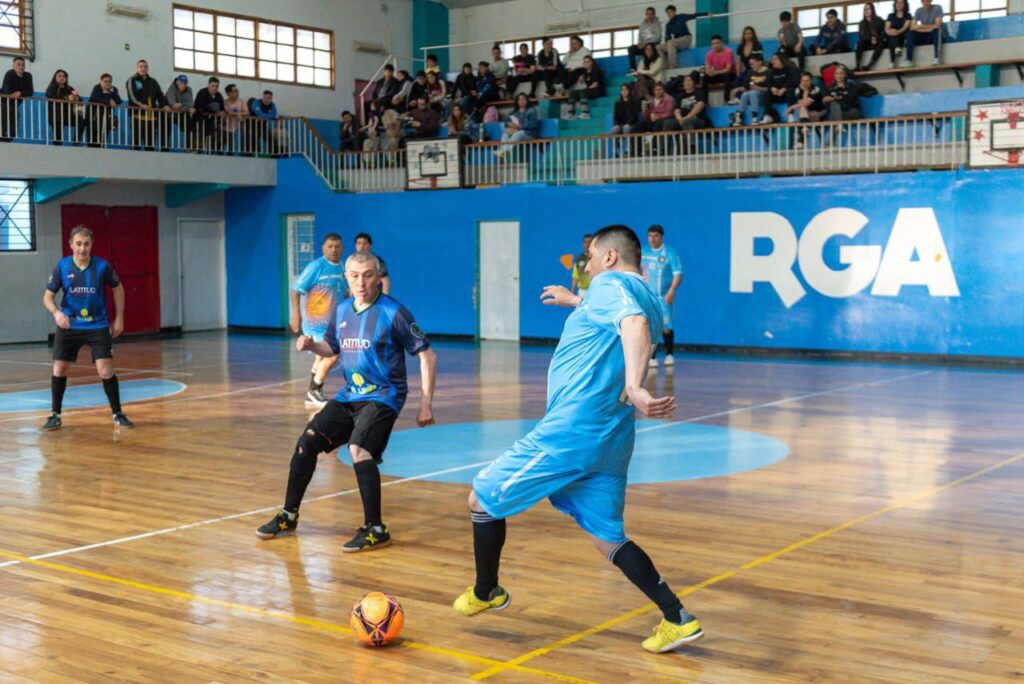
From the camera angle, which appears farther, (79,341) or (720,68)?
(720,68)

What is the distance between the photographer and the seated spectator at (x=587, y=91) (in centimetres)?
2647

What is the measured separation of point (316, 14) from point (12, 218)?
9692 mm

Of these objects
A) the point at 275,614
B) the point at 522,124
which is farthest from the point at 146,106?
the point at 275,614

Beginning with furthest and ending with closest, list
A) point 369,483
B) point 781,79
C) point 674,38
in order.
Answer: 1. point 674,38
2. point 781,79
3. point 369,483

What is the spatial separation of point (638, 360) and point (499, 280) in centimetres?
1998

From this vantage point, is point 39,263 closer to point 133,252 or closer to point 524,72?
point 133,252

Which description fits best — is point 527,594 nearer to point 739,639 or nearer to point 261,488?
point 739,639

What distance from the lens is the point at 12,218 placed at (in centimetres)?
2392

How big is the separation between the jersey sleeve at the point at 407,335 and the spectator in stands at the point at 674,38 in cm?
2023

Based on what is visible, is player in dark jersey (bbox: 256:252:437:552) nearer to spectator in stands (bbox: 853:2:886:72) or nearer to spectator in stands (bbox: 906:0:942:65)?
spectator in stands (bbox: 906:0:942:65)

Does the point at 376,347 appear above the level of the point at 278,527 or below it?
above

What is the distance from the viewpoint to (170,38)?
26.8 meters

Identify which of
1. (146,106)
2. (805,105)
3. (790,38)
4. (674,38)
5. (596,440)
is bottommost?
(596,440)

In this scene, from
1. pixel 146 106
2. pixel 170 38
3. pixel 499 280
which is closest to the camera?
pixel 146 106
